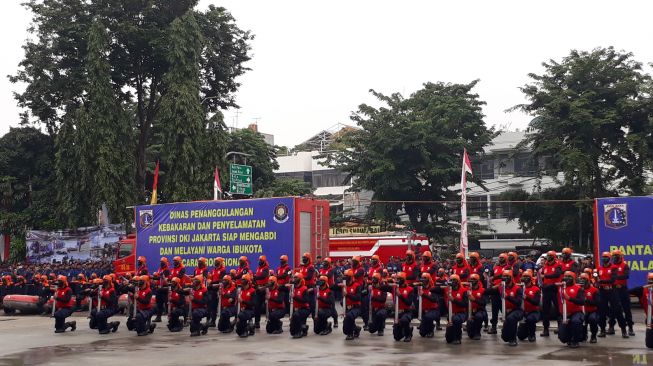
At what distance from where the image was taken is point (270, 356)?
1480 centimetres

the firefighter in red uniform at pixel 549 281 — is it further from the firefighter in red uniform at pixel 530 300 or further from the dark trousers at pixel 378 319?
the dark trousers at pixel 378 319

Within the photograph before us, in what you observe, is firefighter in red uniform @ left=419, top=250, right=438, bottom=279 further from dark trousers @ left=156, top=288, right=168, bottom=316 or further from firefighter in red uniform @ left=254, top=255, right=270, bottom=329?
dark trousers @ left=156, top=288, right=168, bottom=316

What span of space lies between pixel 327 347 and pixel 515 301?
407cm

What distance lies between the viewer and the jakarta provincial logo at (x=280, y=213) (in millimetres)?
23438

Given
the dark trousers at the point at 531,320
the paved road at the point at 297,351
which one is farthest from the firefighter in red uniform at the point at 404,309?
the dark trousers at the point at 531,320

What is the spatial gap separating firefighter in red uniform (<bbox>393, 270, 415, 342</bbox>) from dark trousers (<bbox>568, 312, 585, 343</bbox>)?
343cm

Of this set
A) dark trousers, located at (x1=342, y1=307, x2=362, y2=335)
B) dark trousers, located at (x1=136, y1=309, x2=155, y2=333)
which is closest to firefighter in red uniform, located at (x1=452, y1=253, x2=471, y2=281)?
dark trousers, located at (x1=342, y1=307, x2=362, y2=335)

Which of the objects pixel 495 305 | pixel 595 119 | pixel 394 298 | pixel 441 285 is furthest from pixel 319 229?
pixel 595 119

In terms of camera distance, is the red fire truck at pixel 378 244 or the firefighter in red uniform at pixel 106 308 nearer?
the firefighter in red uniform at pixel 106 308

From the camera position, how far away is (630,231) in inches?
834

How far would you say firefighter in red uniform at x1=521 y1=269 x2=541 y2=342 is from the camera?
16.1 metres

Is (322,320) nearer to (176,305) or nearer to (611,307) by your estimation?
(176,305)

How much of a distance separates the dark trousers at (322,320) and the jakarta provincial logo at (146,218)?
32.5ft

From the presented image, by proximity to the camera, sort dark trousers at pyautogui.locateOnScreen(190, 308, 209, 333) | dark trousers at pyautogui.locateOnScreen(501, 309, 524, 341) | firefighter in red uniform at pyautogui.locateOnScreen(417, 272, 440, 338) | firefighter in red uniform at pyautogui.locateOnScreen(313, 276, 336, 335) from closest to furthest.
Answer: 1. dark trousers at pyautogui.locateOnScreen(501, 309, 524, 341)
2. firefighter in red uniform at pyautogui.locateOnScreen(417, 272, 440, 338)
3. firefighter in red uniform at pyautogui.locateOnScreen(313, 276, 336, 335)
4. dark trousers at pyautogui.locateOnScreen(190, 308, 209, 333)
